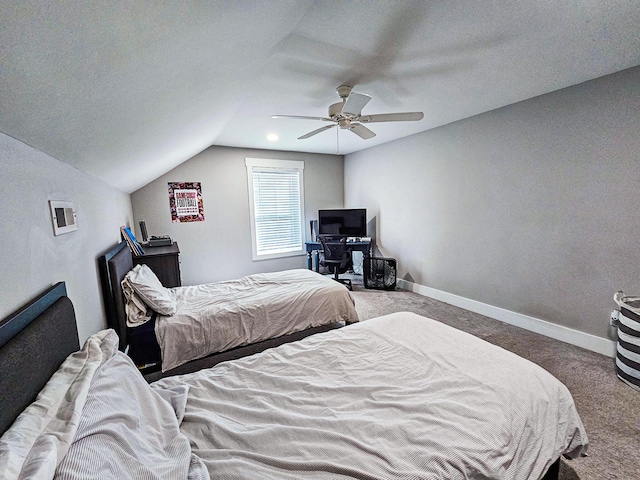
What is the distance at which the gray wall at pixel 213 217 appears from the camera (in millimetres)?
4145

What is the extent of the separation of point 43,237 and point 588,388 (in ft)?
11.5

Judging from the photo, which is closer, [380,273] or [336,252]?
[336,252]

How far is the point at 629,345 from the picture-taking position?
2016 millimetres

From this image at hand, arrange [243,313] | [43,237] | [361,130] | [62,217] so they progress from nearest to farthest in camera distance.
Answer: [43,237] < [62,217] < [243,313] < [361,130]

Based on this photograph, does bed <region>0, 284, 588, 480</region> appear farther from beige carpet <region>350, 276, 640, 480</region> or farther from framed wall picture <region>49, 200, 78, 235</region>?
beige carpet <region>350, 276, 640, 480</region>

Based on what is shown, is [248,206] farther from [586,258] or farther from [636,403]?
[636,403]

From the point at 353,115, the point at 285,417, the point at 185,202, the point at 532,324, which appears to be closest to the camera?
the point at 285,417

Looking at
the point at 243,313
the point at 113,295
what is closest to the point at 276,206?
the point at 243,313

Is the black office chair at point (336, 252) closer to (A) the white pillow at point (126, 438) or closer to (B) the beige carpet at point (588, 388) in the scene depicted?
(B) the beige carpet at point (588, 388)

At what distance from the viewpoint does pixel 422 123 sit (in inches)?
142

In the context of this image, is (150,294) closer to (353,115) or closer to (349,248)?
(353,115)

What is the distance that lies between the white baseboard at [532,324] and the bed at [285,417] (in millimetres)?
1914

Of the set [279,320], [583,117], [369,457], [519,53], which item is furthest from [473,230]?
[369,457]

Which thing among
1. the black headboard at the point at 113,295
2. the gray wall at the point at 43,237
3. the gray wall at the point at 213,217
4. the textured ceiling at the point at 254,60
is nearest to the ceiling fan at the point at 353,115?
the textured ceiling at the point at 254,60
